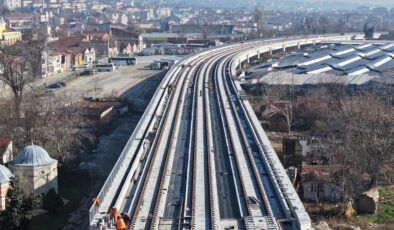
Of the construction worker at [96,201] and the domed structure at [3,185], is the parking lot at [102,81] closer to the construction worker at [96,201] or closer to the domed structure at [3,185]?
the domed structure at [3,185]

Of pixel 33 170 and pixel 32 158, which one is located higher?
pixel 32 158

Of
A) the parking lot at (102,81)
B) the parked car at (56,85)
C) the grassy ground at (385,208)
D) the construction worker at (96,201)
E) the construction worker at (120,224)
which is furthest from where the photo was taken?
the parked car at (56,85)

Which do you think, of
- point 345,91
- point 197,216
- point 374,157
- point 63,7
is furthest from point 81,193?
point 63,7

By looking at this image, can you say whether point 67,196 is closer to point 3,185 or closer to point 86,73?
point 3,185

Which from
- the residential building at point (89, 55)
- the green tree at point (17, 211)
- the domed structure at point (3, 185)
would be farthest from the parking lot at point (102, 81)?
the green tree at point (17, 211)

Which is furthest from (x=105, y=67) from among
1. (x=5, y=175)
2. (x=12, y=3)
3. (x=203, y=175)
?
(x=12, y=3)

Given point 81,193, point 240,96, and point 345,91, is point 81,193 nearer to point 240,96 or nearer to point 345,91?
point 240,96
